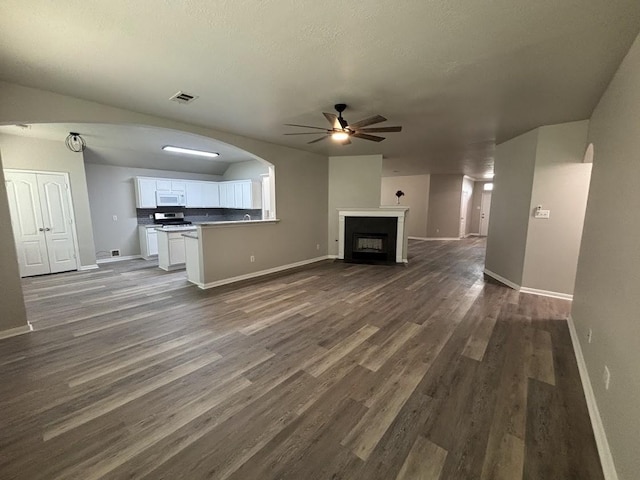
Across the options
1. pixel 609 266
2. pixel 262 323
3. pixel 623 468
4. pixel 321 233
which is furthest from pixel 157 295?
pixel 609 266

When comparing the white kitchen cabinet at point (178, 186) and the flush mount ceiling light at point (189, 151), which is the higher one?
the flush mount ceiling light at point (189, 151)

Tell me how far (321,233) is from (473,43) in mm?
5029

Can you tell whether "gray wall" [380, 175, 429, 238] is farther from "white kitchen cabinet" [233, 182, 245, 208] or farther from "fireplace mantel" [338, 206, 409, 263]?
"white kitchen cabinet" [233, 182, 245, 208]

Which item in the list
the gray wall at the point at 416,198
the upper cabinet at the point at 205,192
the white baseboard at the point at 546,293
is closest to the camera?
the white baseboard at the point at 546,293

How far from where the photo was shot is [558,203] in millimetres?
3824

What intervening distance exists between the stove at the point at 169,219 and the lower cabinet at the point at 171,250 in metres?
1.48

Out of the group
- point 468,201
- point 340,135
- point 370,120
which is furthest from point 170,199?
point 468,201

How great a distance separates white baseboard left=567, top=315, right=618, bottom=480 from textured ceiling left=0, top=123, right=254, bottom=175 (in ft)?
17.1

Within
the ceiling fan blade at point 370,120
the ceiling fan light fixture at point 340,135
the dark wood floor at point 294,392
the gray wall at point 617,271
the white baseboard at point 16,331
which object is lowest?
the dark wood floor at point 294,392

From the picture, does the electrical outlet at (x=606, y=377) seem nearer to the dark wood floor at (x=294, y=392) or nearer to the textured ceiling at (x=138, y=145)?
the dark wood floor at (x=294, y=392)

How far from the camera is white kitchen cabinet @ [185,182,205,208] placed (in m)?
7.45

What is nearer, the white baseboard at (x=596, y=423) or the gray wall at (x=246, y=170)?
the white baseboard at (x=596, y=423)

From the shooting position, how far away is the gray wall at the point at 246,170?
7148mm

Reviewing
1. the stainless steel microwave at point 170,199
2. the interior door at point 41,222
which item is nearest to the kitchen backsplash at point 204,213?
the stainless steel microwave at point 170,199
